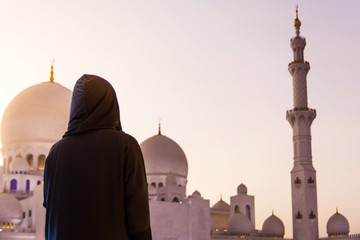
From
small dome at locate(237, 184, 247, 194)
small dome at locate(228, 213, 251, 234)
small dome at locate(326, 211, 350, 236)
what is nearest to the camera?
small dome at locate(326, 211, 350, 236)

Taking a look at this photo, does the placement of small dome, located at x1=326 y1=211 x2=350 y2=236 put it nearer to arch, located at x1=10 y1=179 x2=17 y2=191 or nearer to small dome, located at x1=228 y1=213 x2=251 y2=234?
small dome, located at x1=228 y1=213 x2=251 y2=234

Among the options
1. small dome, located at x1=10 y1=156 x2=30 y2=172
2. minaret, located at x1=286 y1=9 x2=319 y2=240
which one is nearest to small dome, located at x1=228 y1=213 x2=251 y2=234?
minaret, located at x1=286 y1=9 x2=319 y2=240

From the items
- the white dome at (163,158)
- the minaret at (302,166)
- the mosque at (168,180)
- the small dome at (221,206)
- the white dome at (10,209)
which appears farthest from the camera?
the small dome at (221,206)

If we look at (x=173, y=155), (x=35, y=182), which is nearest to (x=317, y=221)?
(x=173, y=155)

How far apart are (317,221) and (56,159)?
33177mm

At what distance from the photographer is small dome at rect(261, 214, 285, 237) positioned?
37.1 metres

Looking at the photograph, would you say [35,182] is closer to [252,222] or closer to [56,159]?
[252,222]

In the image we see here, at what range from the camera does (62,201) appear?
8.22 feet

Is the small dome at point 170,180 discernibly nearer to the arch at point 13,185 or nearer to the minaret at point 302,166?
the minaret at point 302,166

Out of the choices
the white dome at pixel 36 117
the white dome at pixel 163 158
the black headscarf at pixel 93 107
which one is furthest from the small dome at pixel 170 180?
the black headscarf at pixel 93 107

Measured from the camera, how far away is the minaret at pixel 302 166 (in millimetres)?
33750

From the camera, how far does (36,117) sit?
3416 cm

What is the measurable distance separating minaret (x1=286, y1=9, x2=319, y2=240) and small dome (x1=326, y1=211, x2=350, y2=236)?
1781 millimetres

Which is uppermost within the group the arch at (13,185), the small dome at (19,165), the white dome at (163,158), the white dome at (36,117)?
the white dome at (36,117)
